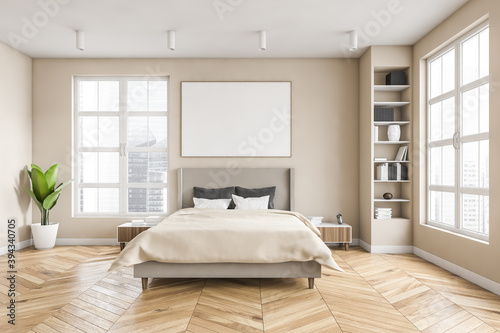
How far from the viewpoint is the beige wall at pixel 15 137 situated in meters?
5.18

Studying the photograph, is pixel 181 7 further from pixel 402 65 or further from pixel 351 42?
pixel 402 65

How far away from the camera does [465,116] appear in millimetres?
4160

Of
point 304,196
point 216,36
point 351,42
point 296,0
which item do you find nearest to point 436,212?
point 304,196

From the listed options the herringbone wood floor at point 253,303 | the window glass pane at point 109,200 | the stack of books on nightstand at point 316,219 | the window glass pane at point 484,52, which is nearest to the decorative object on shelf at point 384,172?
the stack of books on nightstand at point 316,219

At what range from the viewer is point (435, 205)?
487 centimetres

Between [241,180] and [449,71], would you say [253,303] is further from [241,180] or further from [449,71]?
[449,71]

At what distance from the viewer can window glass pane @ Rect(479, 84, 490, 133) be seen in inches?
147

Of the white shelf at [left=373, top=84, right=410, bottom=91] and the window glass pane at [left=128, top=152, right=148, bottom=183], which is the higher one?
the white shelf at [left=373, top=84, right=410, bottom=91]

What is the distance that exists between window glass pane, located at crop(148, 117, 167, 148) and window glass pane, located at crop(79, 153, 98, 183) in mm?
899

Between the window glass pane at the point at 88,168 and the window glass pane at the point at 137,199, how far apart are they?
1.97ft

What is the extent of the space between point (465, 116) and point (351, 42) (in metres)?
1.56

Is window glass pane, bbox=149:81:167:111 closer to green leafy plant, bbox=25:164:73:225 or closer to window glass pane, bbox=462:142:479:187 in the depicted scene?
green leafy plant, bbox=25:164:73:225

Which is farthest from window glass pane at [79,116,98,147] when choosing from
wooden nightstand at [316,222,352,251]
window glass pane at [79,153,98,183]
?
wooden nightstand at [316,222,352,251]

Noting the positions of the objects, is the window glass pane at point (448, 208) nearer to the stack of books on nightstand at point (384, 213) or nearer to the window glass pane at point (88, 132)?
the stack of books on nightstand at point (384, 213)
